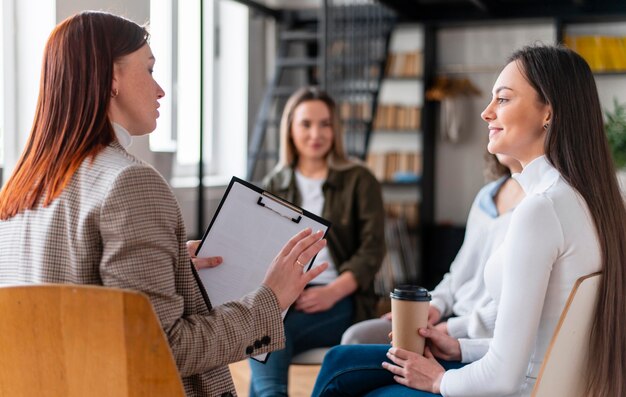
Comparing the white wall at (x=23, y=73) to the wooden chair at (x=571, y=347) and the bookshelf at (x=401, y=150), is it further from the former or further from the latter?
the bookshelf at (x=401, y=150)

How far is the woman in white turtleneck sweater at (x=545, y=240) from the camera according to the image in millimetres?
1577

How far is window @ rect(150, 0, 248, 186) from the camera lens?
6.49m

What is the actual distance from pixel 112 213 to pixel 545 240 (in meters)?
0.82

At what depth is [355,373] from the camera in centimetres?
192

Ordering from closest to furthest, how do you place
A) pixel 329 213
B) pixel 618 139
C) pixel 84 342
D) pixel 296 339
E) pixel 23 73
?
1. pixel 84 342
2. pixel 296 339
3. pixel 23 73
4. pixel 329 213
5. pixel 618 139

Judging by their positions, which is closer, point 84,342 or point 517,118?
point 84,342

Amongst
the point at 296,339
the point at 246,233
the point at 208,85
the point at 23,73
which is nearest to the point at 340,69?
the point at 208,85

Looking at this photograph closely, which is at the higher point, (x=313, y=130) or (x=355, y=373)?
(x=313, y=130)

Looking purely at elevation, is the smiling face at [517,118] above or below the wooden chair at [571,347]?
above

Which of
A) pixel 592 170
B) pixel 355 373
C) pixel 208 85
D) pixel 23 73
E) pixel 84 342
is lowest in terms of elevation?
pixel 355 373

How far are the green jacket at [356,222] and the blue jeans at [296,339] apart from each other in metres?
0.13

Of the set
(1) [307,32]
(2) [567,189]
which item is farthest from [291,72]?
(2) [567,189]

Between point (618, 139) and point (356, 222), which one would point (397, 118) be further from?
point (356, 222)

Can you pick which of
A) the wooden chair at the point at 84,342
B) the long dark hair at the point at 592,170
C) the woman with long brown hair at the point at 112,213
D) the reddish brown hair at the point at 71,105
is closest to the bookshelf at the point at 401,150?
the long dark hair at the point at 592,170
